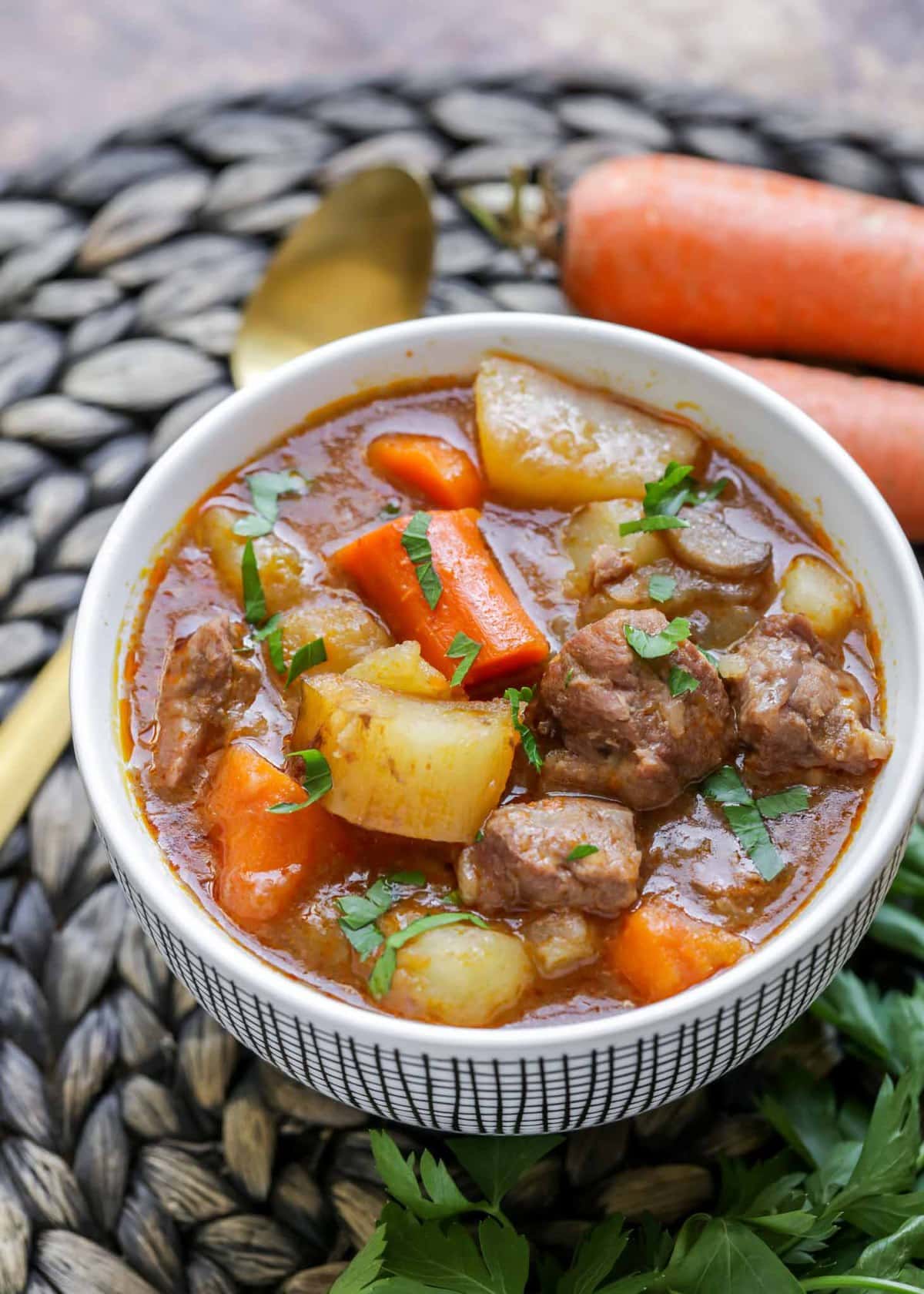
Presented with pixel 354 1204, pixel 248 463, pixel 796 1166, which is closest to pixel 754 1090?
pixel 796 1166

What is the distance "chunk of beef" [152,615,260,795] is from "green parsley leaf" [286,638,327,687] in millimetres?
92

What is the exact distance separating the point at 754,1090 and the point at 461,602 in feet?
4.15

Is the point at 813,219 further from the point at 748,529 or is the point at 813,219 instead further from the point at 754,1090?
the point at 754,1090

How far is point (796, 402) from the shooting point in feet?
12.9

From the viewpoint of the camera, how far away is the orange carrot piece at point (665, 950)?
247cm

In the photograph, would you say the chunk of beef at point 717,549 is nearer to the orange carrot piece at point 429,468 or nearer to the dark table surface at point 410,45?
the orange carrot piece at point 429,468

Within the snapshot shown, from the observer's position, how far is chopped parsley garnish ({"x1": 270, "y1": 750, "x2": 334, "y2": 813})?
8.49ft

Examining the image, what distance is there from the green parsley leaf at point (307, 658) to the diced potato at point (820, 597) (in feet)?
3.05

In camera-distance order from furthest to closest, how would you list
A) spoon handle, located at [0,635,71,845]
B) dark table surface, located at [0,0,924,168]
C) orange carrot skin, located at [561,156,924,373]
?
dark table surface, located at [0,0,924,168], orange carrot skin, located at [561,156,924,373], spoon handle, located at [0,635,71,845]

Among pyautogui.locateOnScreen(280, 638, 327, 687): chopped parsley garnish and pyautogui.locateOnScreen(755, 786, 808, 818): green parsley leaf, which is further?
pyautogui.locateOnScreen(280, 638, 327, 687): chopped parsley garnish

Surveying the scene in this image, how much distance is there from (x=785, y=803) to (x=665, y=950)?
0.40 m

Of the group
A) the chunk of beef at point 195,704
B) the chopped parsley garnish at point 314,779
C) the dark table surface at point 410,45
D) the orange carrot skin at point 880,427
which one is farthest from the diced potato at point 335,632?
the dark table surface at point 410,45

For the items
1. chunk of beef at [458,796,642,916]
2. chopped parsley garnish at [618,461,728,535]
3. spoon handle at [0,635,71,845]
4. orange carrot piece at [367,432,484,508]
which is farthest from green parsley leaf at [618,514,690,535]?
spoon handle at [0,635,71,845]

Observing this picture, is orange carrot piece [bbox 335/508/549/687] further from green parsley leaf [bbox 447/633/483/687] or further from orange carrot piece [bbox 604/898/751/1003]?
orange carrot piece [bbox 604/898/751/1003]
